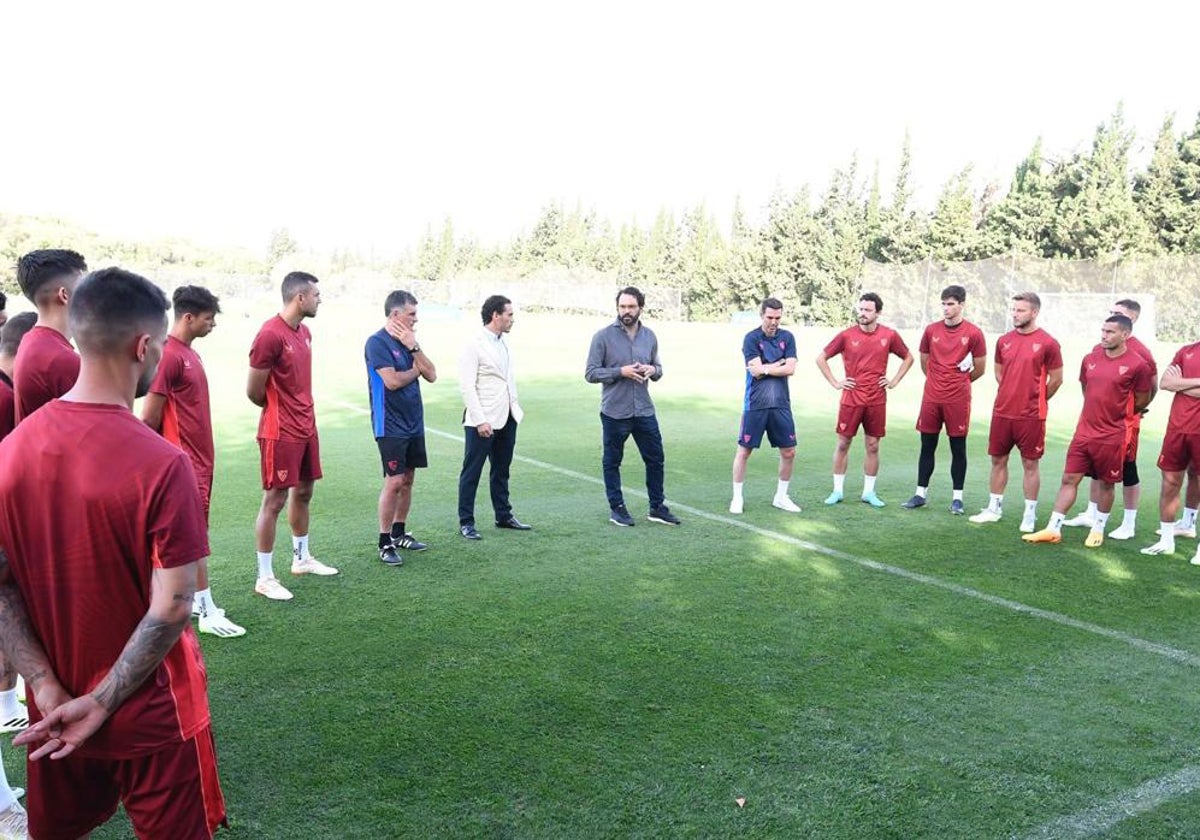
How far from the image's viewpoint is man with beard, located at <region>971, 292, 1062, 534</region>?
27.9 ft

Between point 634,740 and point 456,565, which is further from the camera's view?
point 456,565

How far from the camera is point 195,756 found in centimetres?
238

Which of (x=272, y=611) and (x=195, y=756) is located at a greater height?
(x=195, y=756)

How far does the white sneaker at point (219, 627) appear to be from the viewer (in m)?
5.49

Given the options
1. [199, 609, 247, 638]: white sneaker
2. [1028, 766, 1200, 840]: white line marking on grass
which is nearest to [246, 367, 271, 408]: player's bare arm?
[199, 609, 247, 638]: white sneaker

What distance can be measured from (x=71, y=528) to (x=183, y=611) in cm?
33

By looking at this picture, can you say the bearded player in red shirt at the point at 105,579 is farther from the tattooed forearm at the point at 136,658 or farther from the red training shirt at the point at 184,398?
the red training shirt at the point at 184,398

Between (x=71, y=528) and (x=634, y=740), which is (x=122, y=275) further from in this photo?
(x=634, y=740)

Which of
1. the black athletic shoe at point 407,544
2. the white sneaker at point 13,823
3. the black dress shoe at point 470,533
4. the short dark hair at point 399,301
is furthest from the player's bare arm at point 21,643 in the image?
the black dress shoe at point 470,533

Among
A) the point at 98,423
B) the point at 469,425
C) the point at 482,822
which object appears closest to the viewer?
the point at 98,423

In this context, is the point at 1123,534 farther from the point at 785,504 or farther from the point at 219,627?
the point at 219,627

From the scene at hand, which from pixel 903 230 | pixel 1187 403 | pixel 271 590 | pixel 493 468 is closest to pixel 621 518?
pixel 493 468

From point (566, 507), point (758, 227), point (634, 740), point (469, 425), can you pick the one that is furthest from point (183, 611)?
point (758, 227)

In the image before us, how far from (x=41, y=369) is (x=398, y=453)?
3619 mm
